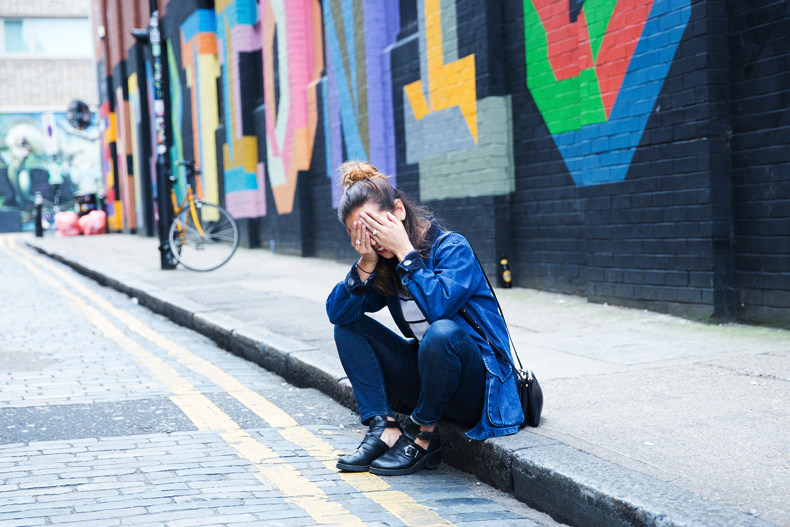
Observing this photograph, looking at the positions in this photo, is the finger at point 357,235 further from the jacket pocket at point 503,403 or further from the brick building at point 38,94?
the brick building at point 38,94

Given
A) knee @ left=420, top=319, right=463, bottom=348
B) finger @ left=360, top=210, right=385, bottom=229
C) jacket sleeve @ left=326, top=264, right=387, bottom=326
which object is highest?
finger @ left=360, top=210, right=385, bottom=229

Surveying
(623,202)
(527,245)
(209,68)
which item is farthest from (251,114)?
(623,202)

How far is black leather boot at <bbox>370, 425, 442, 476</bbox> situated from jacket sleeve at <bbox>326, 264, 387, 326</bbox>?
0.58 m

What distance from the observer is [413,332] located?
13.1 feet

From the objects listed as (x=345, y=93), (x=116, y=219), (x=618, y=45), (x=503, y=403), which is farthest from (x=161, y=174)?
(x=116, y=219)

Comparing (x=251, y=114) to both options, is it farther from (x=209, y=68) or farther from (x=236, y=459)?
(x=236, y=459)

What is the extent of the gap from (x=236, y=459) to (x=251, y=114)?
560 inches

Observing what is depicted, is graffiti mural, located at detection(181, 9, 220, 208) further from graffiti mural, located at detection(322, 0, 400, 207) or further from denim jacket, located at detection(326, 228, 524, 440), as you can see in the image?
denim jacket, located at detection(326, 228, 524, 440)

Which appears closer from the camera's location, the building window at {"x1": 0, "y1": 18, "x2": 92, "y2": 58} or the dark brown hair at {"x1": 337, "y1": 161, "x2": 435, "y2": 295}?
the dark brown hair at {"x1": 337, "y1": 161, "x2": 435, "y2": 295}

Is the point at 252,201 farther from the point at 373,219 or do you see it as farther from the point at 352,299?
the point at 373,219

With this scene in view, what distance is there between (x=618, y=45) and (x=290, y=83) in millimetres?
8781

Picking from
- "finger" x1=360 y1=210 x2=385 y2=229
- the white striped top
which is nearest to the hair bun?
"finger" x1=360 y1=210 x2=385 y2=229

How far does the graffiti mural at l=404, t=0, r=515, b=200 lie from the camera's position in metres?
9.09

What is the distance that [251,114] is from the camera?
1762 centimetres
